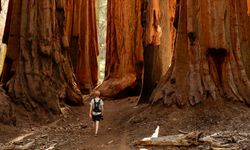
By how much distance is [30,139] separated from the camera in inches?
314

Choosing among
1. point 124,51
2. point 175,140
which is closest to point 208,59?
point 175,140

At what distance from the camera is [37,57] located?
10594 millimetres

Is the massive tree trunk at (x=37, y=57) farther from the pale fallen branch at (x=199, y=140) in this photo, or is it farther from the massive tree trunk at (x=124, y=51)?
the massive tree trunk at (x=124, y=51)

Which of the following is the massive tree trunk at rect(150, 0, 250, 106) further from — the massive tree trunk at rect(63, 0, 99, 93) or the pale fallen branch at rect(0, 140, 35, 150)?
the massive tree trunk at rect(63, 0, 99, 93)

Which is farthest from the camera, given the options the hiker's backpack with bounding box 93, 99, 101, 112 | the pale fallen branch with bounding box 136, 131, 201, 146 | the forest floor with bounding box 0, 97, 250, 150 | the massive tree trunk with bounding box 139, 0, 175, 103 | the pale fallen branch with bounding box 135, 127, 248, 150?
the massive tree trunk with bounding box 139, 0, 175, 103

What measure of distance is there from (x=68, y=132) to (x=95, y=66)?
10.4 m

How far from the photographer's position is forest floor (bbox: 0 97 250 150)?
7434mm

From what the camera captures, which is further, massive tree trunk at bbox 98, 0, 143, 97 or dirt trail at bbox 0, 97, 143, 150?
massive tree trunk at bbox 98, 0, 143, 97

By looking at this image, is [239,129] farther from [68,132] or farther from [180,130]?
[68,132]

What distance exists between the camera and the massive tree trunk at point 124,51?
614 inches

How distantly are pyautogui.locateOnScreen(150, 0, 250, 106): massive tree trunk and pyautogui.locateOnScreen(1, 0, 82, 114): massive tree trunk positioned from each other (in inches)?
112

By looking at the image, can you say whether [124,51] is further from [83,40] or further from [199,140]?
[199,140]

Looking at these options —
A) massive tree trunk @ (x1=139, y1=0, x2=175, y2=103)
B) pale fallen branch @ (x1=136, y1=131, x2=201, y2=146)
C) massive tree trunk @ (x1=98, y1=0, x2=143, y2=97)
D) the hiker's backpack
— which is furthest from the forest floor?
massive tree trunk @ (x1=98, y1=0, x2=143, y2=97)

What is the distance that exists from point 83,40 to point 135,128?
35.0ft
